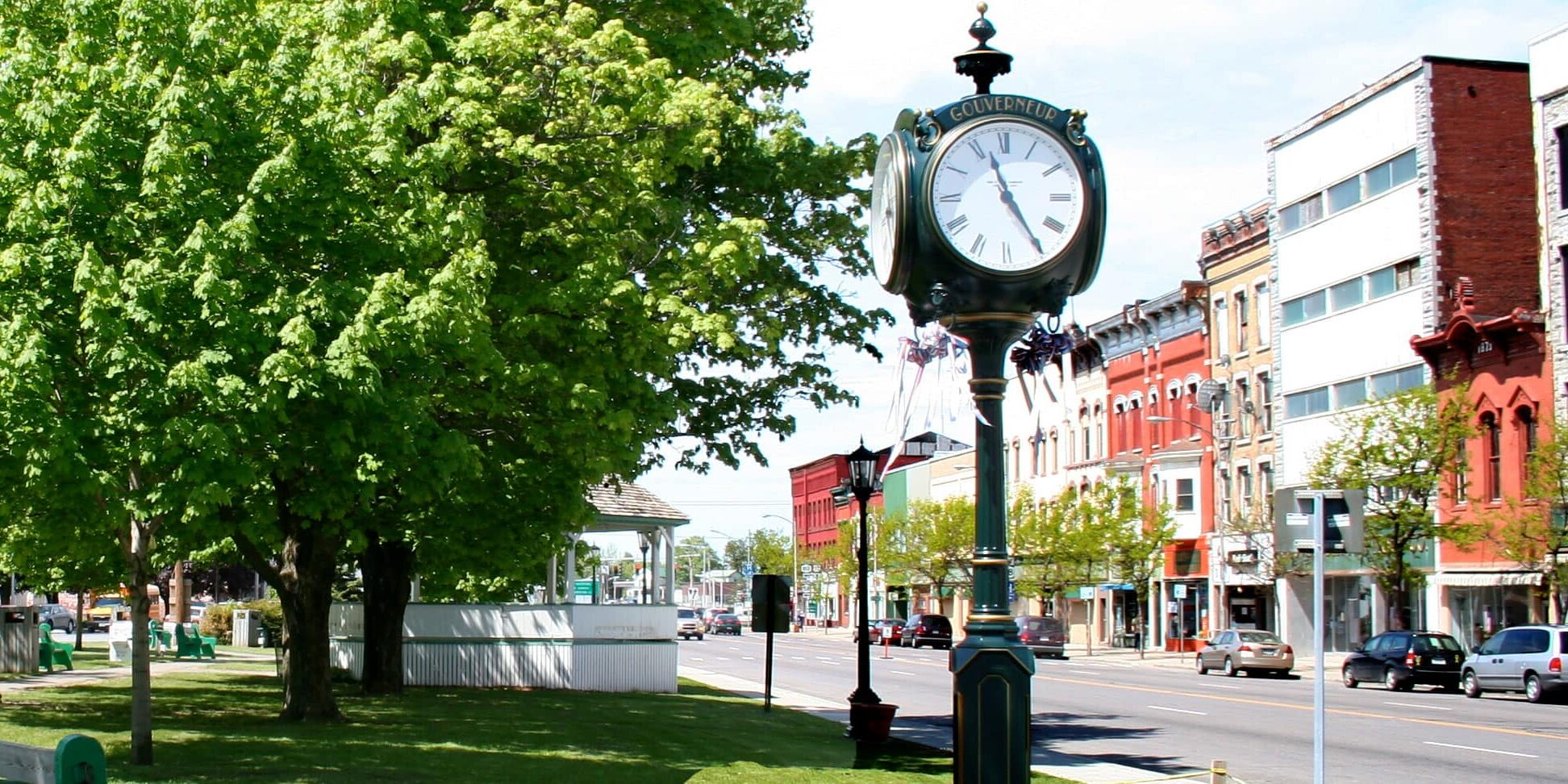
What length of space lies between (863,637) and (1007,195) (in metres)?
15.1

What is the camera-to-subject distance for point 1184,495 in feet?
218

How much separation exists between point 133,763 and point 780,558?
11385cm

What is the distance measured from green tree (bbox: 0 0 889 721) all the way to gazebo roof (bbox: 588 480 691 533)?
1289cm

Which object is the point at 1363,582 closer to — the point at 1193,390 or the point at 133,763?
the point at 1193,390

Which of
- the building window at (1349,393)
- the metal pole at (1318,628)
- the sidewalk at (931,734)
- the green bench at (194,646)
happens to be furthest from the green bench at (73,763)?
the building window at (1349,393)

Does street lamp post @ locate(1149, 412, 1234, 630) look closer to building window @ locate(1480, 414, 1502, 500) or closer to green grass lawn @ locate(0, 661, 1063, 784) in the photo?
building window @ locate(1480, 414, 1502, 500)

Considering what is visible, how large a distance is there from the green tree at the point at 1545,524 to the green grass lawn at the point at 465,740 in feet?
67.0

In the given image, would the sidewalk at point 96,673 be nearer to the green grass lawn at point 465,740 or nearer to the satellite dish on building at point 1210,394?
the green grass lawn at point 465,740

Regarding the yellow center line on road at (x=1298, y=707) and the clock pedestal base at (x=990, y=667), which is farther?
the yellow center line on road at (x=1298, y=707)

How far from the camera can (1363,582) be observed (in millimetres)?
54094

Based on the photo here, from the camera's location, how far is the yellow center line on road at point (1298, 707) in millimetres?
24906

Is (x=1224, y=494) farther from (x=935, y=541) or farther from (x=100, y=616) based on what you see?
(x=100, y=616)

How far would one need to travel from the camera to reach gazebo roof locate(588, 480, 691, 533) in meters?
35.8

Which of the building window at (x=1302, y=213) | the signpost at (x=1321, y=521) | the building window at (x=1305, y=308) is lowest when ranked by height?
the signpost at (x=1321, y=521)
